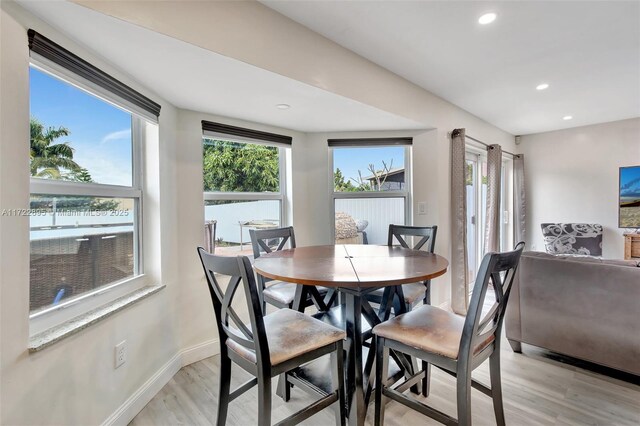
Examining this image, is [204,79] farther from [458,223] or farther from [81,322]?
[458,223]

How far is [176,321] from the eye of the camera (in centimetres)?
227

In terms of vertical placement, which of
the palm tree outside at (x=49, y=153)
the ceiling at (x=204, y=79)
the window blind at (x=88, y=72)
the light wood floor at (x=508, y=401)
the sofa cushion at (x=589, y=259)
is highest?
the ceiling at (x=204, y=79)

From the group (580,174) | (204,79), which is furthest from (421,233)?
(580,174)

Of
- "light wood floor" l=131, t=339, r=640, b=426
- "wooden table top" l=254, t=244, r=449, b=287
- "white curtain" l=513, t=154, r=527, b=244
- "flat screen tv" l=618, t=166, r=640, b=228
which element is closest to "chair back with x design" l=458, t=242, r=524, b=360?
"wooden table top" l=254, t=244, r=449, b=287

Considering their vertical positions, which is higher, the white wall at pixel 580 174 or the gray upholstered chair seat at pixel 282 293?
the white wall at pixel 580 174

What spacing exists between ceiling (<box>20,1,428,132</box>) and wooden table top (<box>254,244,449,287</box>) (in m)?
1.11

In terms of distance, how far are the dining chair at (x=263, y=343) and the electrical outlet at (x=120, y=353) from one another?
2.17ft

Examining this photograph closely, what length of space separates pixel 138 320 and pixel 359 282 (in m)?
1.43

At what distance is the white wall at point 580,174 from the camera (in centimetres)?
428

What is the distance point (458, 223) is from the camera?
10.8 ft

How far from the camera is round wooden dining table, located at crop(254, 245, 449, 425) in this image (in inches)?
54.9

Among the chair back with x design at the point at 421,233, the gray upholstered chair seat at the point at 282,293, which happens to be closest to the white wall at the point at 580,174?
the chair back with x design at the point at 421,233

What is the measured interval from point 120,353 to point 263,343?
103 centimetres

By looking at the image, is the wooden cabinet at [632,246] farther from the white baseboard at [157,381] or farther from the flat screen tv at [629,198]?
the white baseboard at [157,381]
